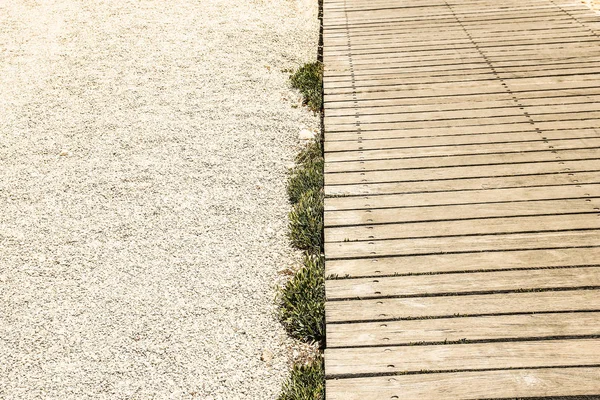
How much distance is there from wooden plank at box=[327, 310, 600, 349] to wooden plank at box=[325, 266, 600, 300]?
0.91 feet

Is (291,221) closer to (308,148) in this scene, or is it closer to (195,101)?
(308,148)

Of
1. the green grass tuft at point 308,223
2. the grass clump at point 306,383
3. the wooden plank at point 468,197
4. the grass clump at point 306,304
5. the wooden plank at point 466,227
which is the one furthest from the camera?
the green grass tuft at point 308,223

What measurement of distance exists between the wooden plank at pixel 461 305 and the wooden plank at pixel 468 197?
1188 mm

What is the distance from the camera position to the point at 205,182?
628 cm

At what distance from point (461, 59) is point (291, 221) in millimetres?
4047

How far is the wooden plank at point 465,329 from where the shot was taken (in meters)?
3.85

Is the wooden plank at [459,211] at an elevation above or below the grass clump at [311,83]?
above

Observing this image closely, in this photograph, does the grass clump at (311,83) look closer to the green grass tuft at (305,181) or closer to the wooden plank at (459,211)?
the green grass tuft at (305,181)

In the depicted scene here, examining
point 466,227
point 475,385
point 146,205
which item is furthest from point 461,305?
point 146,205

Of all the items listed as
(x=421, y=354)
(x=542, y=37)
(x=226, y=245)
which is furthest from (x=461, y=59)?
(x=421, y=354)

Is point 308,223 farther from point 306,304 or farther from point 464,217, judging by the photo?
point 464,217

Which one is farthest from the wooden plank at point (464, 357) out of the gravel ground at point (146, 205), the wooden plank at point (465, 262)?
the wooden plank at point (465, 262)

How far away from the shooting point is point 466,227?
483cm

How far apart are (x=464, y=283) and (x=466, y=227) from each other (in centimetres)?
70
